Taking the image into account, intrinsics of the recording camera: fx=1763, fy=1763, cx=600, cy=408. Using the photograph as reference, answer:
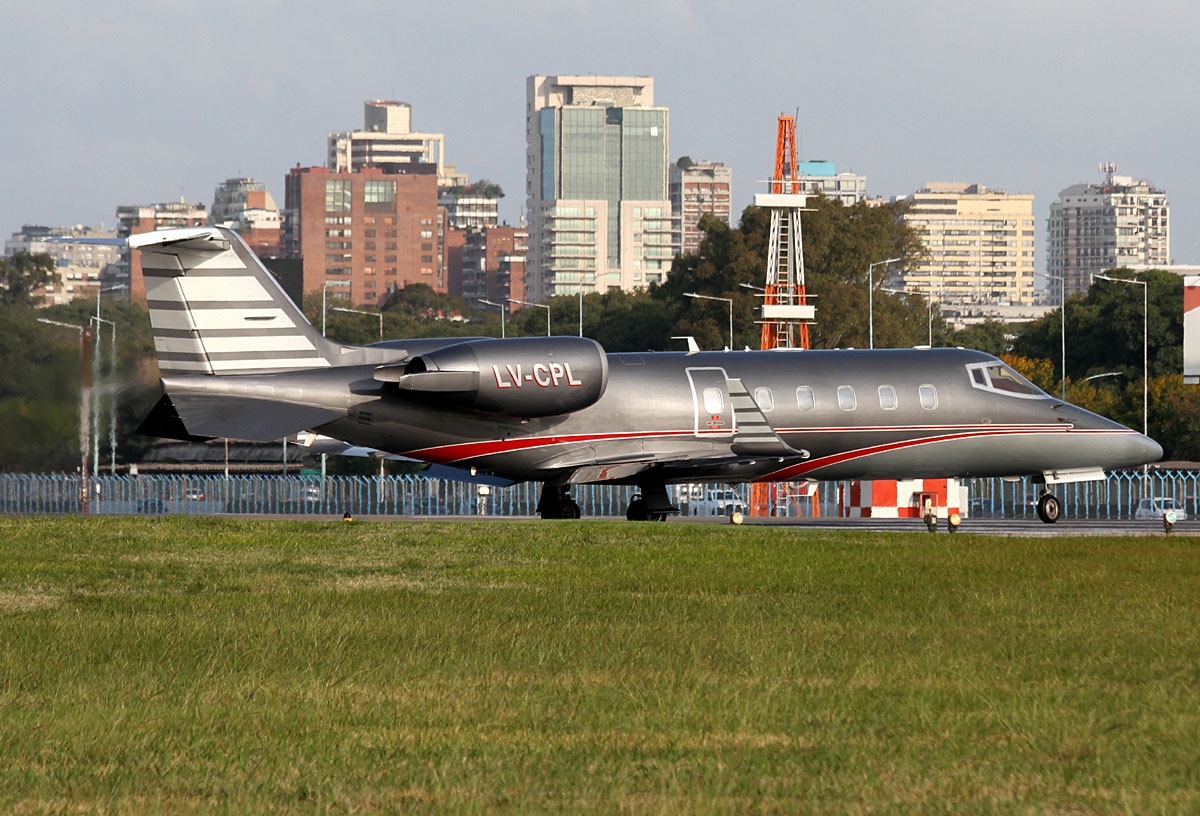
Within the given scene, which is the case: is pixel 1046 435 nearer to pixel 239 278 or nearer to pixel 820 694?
pixel 239 278

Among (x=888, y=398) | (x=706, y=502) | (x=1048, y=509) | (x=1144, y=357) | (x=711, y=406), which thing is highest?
(x=1144, y=357)

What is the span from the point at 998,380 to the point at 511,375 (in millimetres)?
11483

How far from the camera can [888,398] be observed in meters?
36.7

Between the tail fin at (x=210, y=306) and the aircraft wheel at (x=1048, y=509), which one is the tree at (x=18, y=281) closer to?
the tail fin at (x=210, y=306)

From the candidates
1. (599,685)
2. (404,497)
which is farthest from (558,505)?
(404,497)

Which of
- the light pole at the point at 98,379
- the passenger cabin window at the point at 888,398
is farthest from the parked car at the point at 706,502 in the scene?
the passenger cabin window at the point at 888,398

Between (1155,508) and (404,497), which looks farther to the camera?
(404,497)

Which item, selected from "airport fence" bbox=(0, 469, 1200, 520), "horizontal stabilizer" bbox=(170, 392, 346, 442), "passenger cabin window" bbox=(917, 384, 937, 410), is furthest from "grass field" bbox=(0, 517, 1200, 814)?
"airport fence" bbox=(0, 469, 1200, 520)

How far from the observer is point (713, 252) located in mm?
121312

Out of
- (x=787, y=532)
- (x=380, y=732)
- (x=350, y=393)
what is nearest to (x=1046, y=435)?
(x=787, y=532)

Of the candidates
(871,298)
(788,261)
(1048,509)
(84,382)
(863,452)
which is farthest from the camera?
(871,298)

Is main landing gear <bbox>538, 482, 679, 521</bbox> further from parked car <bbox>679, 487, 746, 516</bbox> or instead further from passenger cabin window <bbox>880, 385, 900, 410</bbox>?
parked car <bbox>679, 487, 746, 516</bbox>

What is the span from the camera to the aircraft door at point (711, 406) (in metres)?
35.2

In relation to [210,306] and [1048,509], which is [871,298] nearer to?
[1048,509]
